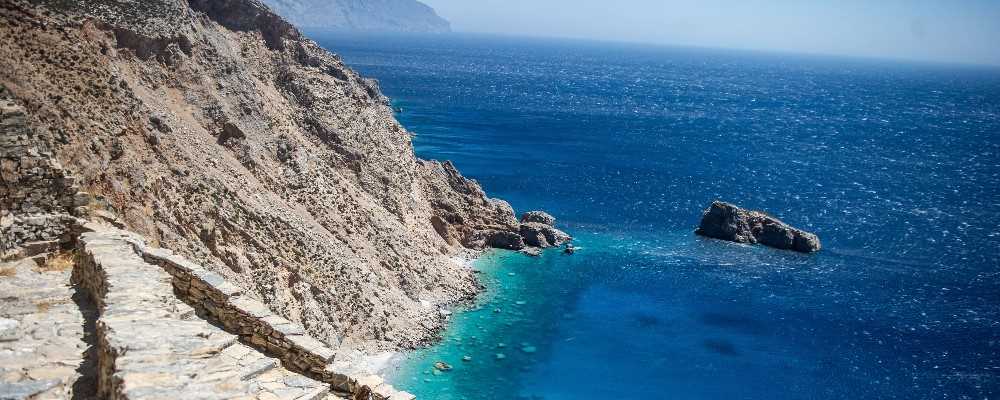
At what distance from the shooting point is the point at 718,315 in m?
50.4

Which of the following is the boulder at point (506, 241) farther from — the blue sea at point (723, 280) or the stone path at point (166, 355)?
the stone path at point (166, 355)

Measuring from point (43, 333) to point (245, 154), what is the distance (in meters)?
24.7

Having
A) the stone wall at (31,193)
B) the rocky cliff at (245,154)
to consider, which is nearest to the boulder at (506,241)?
the rocky cliff at (245,154)

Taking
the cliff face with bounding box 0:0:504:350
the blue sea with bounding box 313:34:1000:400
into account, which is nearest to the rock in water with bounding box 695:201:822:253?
the blue sea with bounding box 313:34:1000:400

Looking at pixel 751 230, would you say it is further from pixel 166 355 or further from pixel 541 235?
pixel 166 355

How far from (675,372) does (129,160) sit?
2957cm

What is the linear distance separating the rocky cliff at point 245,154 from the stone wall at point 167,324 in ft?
14.9

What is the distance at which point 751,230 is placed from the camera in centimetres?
6812

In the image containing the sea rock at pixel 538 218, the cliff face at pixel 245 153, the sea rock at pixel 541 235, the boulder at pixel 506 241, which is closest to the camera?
the cliff face at pixel 245 153

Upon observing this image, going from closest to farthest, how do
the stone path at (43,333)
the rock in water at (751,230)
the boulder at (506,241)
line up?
the stone path at (43,333), the boulder at (506,241), the rock in water at (751,230)

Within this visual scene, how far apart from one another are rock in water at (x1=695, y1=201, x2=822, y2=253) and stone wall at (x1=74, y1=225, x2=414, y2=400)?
57.2 meters

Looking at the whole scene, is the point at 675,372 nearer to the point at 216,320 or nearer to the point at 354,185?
the point at 354,185

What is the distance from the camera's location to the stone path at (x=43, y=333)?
41.1ft

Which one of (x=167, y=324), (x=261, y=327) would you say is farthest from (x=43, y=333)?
(x=261, y=327)
